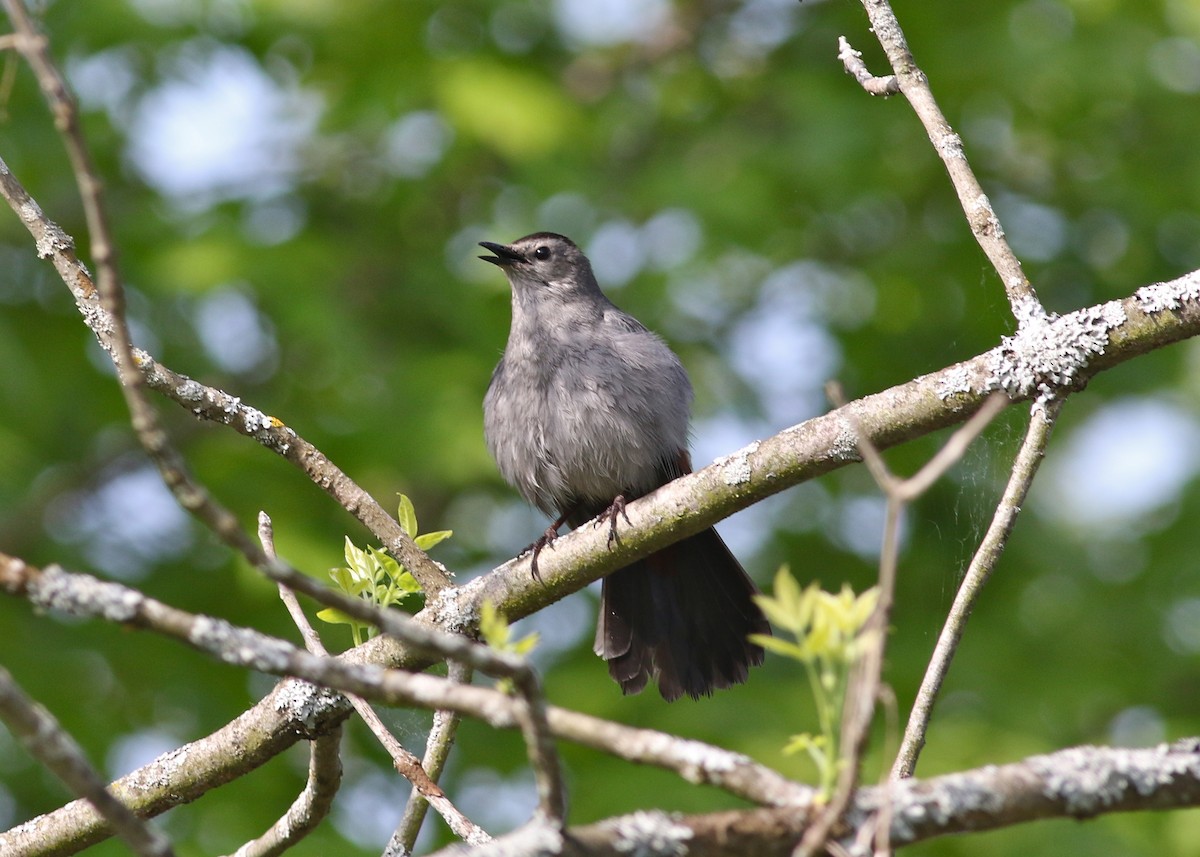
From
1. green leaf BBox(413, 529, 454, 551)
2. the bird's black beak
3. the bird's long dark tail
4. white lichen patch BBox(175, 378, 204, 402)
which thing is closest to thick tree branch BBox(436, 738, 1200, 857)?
green leaf BBox(413, 529, 454, 551)

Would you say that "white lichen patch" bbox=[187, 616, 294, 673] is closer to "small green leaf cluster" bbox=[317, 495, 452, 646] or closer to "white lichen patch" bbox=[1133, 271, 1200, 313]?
"small green leaf cluster" bbox=[317, 495, 452, 646]

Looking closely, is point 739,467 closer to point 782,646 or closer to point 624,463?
point 782,646

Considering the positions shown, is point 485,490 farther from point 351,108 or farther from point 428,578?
point 428,578

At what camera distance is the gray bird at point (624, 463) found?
184 inches

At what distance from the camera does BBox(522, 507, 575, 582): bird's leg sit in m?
3.15

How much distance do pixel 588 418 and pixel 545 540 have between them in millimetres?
597

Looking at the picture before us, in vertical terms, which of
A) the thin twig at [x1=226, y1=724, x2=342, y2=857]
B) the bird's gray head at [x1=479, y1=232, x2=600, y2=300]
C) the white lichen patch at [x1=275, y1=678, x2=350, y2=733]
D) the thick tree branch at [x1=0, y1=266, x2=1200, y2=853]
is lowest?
the thin twig at [x1=226, y1=724, x2=342, y2=857]

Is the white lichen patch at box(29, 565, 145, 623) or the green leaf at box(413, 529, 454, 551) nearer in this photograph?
the white lichen patch at box(29, 565, 145, 623)

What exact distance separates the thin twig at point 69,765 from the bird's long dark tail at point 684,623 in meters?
3.08

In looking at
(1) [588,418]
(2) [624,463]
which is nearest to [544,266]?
(1) [588,418]

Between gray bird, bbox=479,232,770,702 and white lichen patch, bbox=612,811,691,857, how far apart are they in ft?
9.18

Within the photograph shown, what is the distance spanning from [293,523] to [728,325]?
2.78 meters

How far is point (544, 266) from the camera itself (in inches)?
221

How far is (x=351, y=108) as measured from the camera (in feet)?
21.4
